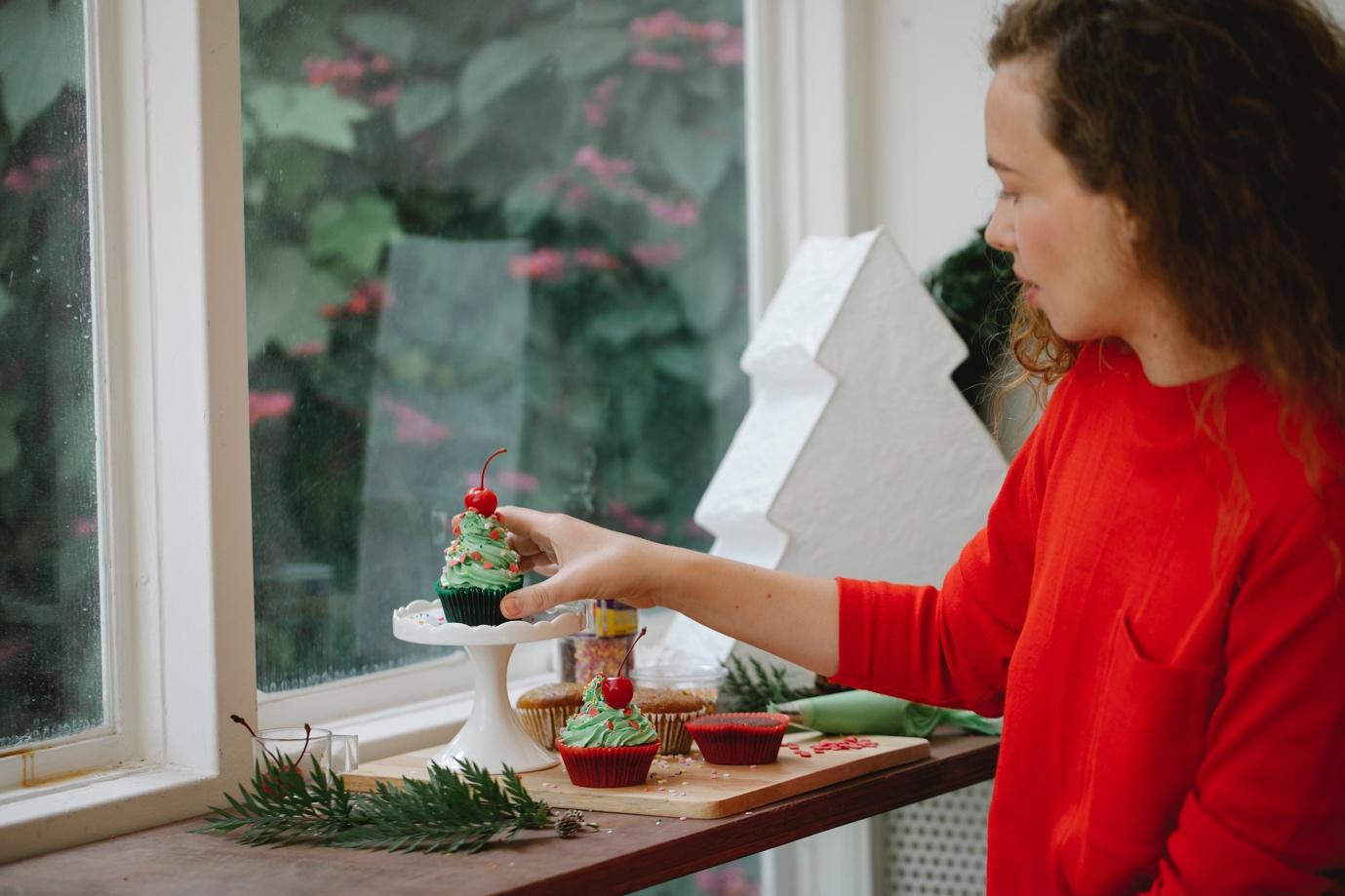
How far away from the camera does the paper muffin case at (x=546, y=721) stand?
1.54 metres

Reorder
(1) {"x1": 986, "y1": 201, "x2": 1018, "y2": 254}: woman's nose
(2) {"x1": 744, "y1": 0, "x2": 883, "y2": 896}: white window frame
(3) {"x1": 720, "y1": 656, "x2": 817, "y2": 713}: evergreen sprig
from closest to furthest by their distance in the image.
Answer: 1. (1) {"x1": 986, "y1": 201, "x2": 1018, "y2": 254}: woman's nose
2. (3) {"x1": 720, "y1": 656, "x2": 817, "y2": 713}: evergreen sprig
3. (2) {"x1": 744, "y1": 0, "x2": 883, "y2": 896}: white window frame

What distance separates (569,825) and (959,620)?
440 mm

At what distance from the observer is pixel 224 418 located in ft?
4.69

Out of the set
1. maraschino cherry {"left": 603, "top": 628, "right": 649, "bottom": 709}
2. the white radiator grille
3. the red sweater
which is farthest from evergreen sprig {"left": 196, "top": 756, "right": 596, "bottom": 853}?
the white radiator grille

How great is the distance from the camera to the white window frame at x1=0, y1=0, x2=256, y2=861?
1.41 meters

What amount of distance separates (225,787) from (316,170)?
781mm

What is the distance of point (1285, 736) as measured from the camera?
1031mm

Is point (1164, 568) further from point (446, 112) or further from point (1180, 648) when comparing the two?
point (446, 112)

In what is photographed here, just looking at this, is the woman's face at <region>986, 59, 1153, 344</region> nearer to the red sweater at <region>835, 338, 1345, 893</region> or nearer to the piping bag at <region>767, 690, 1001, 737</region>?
the red sweater at <region>835, 338, 1345, 893</region>

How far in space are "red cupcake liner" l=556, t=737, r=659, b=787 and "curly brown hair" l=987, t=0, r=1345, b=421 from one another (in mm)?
674

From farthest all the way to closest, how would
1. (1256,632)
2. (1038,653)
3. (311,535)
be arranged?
1. (311,535)
2. (1038,653)
3. (1256,632)

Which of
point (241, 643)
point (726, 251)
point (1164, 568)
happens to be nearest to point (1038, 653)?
point (1164, 568)

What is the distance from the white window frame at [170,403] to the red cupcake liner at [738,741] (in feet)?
1.61

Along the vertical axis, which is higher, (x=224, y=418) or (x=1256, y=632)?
(x=224, y=418)
